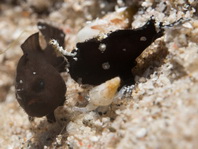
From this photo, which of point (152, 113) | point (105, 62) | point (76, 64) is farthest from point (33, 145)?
point (152, 113)

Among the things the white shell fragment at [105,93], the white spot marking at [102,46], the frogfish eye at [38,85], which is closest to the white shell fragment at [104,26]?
the white spot marking at [102,46]

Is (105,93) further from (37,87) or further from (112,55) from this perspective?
(37,87)

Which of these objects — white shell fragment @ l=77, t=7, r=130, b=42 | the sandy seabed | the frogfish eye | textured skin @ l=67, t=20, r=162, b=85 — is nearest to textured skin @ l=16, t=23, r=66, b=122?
the frogfish eye

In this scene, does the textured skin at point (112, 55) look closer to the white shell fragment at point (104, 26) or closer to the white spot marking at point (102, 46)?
the white spot marking at point (102, 46)

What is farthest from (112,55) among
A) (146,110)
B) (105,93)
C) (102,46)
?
(146,110)

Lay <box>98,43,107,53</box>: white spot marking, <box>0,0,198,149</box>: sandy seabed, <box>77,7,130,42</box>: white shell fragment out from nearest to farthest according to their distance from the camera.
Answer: <box>0,0,198,149</box>: sandy seabed, <box>98,43,107,53</box>: white spot marking, <box>77,7,130,42</box>: white shell fragment

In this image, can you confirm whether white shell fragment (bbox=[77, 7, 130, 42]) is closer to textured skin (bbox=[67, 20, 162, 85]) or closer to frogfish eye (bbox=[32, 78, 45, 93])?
textured skin (bbox=[67, 20, 162, 85])
